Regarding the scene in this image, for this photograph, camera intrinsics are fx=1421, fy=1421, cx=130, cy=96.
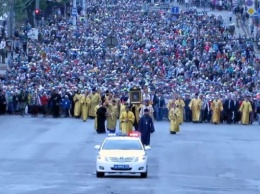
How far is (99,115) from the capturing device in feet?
173

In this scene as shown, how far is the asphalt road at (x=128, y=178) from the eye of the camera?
33969 millimetres

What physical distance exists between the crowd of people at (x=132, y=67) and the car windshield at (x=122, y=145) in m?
17.2

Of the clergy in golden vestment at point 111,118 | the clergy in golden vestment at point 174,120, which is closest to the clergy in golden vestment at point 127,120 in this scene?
the clergy in golden vestment at point 111,118

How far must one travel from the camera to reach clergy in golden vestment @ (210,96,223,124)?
59.9 meters

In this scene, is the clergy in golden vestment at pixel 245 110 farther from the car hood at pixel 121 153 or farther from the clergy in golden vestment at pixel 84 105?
the car hood at pixel 121 153

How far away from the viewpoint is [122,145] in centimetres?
3741

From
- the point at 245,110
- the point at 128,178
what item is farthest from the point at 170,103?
the point at 128,178

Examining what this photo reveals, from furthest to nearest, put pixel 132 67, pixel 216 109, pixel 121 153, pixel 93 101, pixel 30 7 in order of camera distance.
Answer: pixel 30 7, pixel 132 67, pixel 93 101, pixel 216 109, pixel 121 153

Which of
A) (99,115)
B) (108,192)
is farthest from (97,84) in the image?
(108,192)

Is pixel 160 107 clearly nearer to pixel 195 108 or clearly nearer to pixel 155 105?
pixel 155 105

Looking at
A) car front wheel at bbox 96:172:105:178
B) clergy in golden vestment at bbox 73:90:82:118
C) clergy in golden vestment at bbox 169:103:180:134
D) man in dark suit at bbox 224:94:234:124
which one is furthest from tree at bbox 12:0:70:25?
car front wheel at bbox 96:172:105:178

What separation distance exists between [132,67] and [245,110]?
42.0ft

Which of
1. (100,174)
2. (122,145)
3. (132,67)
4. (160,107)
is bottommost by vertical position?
(100,174)

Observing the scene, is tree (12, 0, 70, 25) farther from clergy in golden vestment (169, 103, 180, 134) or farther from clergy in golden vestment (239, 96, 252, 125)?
clergy in golden vestment (169, 103, 180, 134)
